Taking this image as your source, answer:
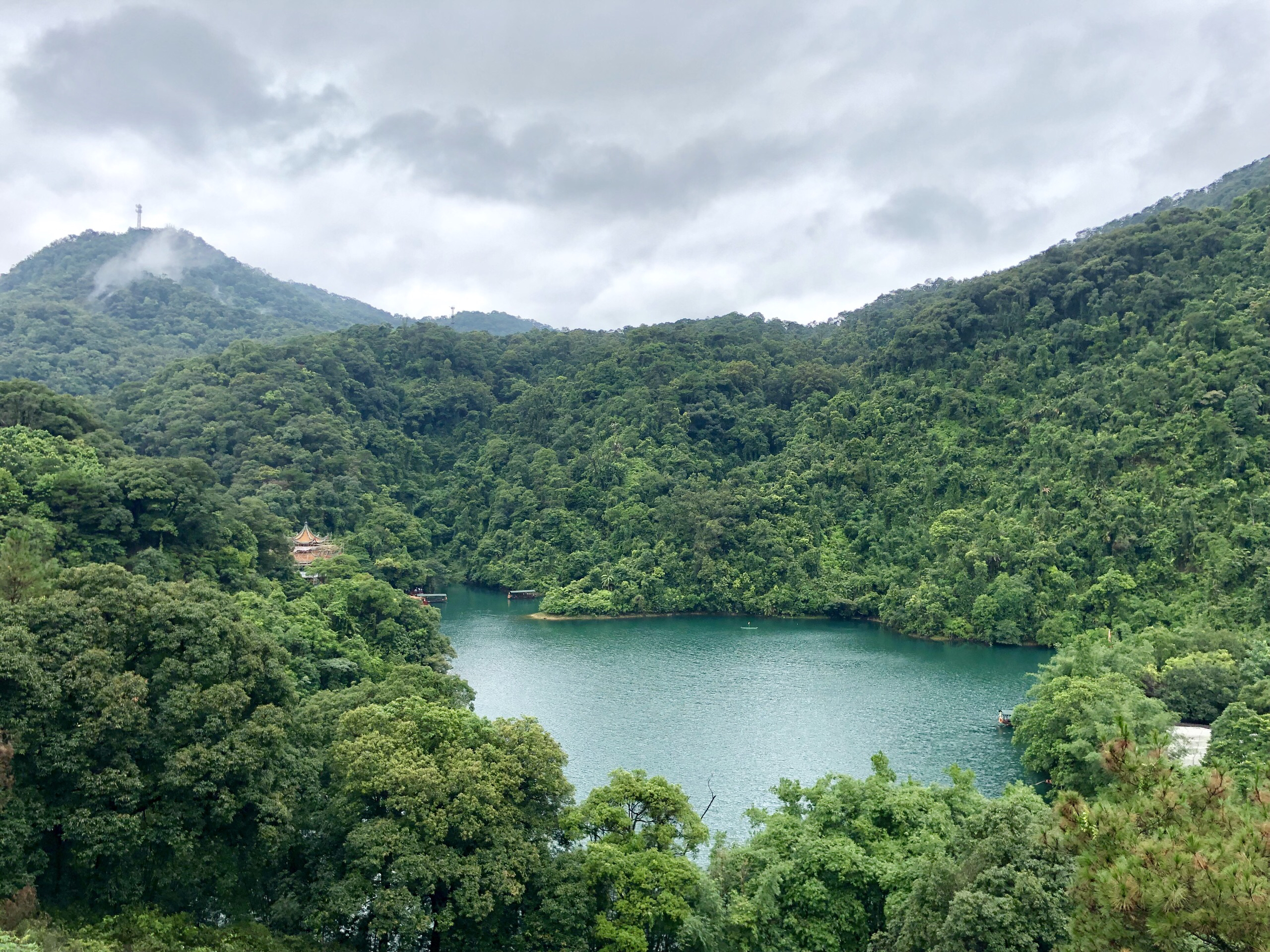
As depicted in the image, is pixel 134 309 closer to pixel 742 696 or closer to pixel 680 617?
pixel 680 617

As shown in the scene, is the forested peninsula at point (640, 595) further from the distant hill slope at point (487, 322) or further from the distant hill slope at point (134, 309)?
the distant hill slope at point (487, 322)

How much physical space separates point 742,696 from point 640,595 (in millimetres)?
15862

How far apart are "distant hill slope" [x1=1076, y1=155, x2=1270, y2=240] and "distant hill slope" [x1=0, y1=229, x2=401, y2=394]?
246 ft

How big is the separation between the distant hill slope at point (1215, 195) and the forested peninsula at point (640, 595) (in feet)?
50.8

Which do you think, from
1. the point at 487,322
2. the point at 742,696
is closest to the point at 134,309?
the point at 487,322

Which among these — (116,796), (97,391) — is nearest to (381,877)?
(116,796)

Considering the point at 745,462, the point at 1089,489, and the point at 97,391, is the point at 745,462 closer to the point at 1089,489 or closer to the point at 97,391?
the point at 1089,489

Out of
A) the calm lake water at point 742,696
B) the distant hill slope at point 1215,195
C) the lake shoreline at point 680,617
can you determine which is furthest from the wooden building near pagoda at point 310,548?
the distant hill slope at point 1215,195

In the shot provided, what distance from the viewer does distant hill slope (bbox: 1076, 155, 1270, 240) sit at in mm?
60719

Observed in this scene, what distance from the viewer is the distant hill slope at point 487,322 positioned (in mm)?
130875

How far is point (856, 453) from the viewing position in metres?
49.4

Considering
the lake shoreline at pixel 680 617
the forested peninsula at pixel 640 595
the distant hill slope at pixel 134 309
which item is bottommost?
the lake shoreline at pixel 680 617

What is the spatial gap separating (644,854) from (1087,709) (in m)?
12.8

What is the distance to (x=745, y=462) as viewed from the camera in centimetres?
5434
